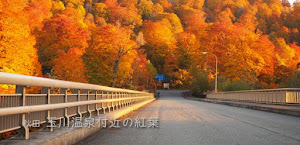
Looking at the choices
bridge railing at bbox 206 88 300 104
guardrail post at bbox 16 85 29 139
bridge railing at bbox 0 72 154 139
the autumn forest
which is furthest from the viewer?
the autumn forest

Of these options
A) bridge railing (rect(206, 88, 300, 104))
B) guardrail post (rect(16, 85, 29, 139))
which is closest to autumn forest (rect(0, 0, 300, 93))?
bridge railing (rect(206, 88, 300, 104))

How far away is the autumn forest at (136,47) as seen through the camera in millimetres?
35031

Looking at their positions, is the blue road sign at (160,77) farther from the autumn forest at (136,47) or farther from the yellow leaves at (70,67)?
the yellow leaves at (70,67)

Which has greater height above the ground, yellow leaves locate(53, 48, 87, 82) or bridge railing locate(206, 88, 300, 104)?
yellow leaves locate(53, 48, 87, 82)

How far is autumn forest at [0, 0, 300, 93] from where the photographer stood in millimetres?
35031

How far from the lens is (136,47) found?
48.2 meters

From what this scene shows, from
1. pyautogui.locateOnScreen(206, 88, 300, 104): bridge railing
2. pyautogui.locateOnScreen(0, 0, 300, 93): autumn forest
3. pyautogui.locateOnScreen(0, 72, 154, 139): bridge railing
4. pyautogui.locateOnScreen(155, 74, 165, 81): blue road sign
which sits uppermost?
pyautogui.locateOnScreen(0, 0, 300, 93): autumn forest

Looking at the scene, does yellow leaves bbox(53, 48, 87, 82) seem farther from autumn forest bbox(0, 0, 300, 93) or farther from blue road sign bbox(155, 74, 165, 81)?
blue road sign bbox(155, 74, 165, 81)

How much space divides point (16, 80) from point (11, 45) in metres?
29.8

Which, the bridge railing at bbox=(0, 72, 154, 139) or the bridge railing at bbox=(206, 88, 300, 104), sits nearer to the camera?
the bridge railing at bbox=(0, 72, 154, 139)

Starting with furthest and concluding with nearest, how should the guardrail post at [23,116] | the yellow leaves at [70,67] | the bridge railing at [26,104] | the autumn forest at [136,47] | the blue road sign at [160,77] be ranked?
the blue road sign at [160,77], the yellow leaves at [70,67], the autumn forest at [136,47], the guardrail post at [23,116], the bridge railing at [26,104]

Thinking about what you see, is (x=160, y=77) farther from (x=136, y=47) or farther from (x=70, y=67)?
(x=70, y=67)

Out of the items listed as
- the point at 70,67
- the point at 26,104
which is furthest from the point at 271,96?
the point at 70,67

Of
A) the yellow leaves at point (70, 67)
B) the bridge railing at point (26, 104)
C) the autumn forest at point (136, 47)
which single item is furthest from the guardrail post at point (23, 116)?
the yellow leaves at point (70, 67)
